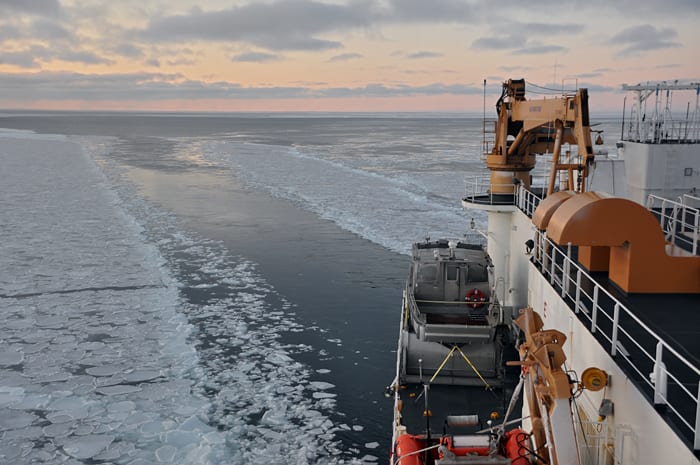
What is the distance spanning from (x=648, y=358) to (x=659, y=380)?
3.39ft

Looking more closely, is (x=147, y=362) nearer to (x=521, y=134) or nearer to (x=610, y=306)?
(x=610, y=306)

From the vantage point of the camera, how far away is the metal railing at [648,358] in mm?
4418

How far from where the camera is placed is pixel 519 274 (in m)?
12.7

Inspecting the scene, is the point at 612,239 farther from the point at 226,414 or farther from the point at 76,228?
the point at 76,228

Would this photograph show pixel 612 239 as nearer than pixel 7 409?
Yes

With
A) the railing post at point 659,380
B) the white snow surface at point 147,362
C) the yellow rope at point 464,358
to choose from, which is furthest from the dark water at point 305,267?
the railing post at point 659,380

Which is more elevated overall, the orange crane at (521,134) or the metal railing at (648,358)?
the orange crane at (521,134)

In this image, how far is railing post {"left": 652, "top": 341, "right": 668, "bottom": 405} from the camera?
4395mm

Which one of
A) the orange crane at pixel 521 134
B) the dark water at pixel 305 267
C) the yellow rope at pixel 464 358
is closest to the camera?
the yellow rope at pixel 464 358

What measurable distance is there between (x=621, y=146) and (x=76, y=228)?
55.5 ft

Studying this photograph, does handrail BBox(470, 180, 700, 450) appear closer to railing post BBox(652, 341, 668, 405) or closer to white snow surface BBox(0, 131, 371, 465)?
railing post BBox(652, 341, 668, 405)

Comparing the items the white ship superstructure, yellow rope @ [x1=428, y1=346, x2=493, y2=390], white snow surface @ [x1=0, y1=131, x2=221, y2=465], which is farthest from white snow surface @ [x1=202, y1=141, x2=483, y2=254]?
yellow rope @ [x1=428, y1=346, x2=493, y2=390]

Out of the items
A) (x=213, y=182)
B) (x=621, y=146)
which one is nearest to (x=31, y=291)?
(x=621, y=146)

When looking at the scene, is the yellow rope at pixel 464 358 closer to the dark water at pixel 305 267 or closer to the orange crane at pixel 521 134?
the dark water at pixel 305 267
